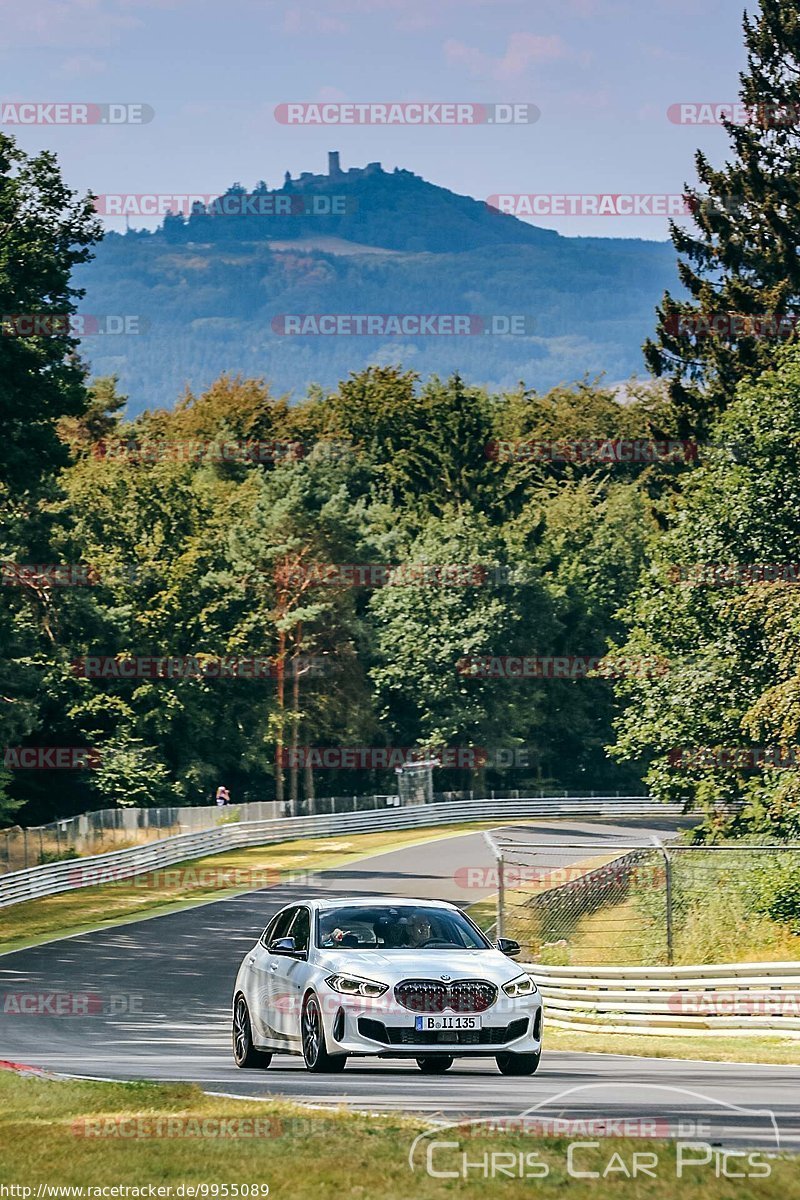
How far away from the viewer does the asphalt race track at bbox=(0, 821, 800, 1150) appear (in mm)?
11906

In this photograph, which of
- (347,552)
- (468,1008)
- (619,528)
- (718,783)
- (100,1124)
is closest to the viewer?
(100,1124)

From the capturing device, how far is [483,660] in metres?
91.9

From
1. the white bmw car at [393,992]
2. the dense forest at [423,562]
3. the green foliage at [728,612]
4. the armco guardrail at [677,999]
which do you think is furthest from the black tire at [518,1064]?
the green foliage at [728,612]

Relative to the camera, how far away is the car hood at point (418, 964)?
14.8 meters

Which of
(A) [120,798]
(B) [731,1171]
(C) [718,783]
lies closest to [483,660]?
(A) [120,798]

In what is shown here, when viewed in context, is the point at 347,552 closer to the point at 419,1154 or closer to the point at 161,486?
the point at 161,486

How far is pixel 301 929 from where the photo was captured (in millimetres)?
16375

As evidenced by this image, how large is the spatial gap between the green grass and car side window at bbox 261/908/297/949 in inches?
175

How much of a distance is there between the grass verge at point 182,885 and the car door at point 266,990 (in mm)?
24755

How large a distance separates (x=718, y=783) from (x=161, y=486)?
136ft

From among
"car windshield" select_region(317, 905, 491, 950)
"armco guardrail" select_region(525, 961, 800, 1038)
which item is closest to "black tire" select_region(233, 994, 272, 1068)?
"car windshield" select_region(317, 905, 491, 950)

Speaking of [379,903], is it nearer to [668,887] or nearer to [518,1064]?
[518,1064]

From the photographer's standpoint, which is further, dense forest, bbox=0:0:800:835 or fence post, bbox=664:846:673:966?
dense forest, bbox=0:0:800:835
